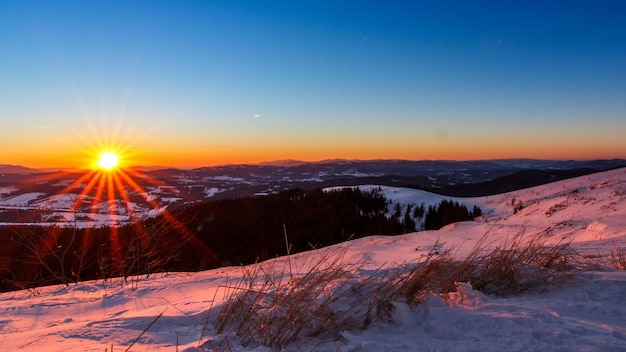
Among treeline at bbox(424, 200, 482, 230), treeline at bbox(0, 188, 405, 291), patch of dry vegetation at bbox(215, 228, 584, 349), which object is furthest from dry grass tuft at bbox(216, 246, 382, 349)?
treeline at bbox(424, 200, 482, 230)

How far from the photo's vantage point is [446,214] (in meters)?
18.3

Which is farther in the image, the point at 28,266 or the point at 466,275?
the point at 28,266

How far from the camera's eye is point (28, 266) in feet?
39.2

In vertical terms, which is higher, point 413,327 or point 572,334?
point 572,334

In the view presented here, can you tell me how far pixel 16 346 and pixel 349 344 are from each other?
1637 millimetres

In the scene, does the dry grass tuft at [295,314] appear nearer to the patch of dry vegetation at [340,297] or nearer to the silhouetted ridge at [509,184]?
the patch of dry vegetation at [340,297]

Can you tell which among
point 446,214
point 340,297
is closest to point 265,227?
point 446,214

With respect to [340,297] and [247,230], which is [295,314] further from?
[247,230]

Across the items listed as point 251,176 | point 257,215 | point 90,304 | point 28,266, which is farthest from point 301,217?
point 251,176

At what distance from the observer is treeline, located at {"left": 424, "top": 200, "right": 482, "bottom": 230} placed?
17.5 m

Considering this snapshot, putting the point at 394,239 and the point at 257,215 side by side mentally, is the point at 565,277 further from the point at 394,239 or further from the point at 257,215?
the point at 257,215

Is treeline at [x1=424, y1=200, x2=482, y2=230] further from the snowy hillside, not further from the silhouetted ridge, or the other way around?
the silhouetted ridge

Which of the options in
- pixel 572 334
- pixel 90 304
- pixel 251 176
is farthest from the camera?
pixel 251 176

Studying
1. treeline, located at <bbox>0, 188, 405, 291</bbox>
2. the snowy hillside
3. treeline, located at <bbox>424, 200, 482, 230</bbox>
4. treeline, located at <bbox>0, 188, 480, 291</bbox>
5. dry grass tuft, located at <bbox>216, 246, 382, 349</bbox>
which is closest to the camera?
the snowy hillside
